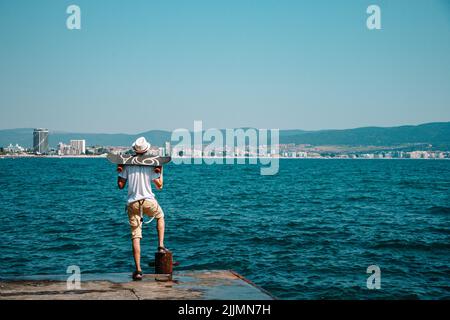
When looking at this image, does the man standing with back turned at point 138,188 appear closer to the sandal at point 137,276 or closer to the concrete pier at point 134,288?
the sandal at point 137,276

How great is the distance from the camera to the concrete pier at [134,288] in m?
8.90

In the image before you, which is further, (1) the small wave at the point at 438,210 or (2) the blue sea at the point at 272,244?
(1) the small wave at the point at 438,210

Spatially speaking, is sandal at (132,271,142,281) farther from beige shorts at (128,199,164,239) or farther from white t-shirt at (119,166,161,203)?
white t-shirt at (119,166,161,203)

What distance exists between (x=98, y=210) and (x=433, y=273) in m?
26.1

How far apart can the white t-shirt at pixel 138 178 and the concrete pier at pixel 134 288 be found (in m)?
1.60

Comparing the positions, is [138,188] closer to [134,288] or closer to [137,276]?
[137,276]

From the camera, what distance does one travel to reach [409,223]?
3256cm

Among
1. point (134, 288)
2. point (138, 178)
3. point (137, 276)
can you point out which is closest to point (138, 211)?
point (138, 178)

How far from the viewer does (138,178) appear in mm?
10328

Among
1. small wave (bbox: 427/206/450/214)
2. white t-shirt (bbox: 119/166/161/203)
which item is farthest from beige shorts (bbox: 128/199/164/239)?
small wave (bbox: 427/206/450/214)

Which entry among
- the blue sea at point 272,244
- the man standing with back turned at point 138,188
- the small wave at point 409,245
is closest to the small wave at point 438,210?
the blue sea at point 272,244

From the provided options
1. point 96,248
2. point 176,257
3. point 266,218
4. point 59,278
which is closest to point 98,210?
point 266,218

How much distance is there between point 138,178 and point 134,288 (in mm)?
2071
